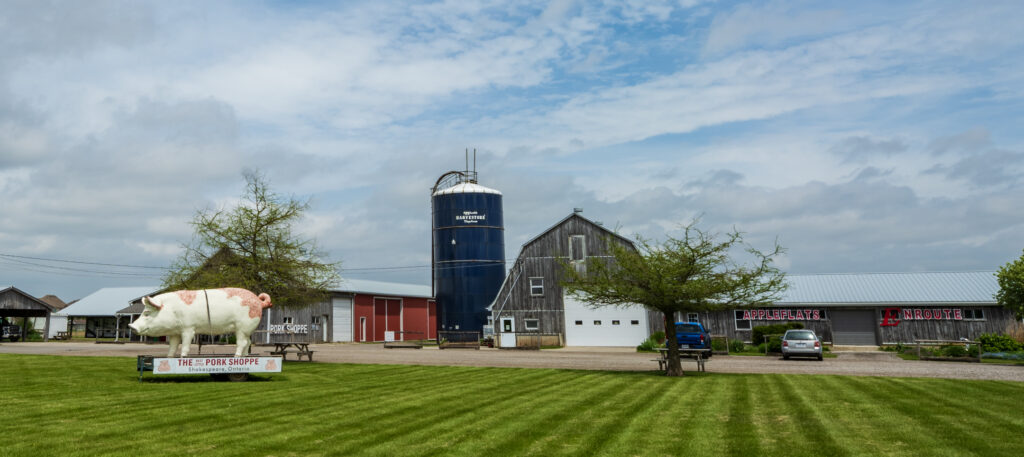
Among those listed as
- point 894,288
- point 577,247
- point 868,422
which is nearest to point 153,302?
point 868,422

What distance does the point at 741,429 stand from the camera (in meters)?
10.2

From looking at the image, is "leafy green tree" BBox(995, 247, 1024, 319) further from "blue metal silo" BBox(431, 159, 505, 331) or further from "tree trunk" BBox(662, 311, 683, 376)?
"blue metal silo" BBox(431, 159, 505, 331)

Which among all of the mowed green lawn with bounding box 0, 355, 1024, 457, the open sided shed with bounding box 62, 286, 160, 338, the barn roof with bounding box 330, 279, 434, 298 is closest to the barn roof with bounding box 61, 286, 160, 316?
the open sided shed with bounding box 62, 286, 160, 338

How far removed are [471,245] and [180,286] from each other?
25647mm

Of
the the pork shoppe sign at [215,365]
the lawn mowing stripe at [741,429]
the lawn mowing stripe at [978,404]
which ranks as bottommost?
the lawn mowing stripe at [978,404]

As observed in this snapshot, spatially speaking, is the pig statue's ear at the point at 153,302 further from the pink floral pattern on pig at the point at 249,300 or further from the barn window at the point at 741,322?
the barn window at the point at 741,322

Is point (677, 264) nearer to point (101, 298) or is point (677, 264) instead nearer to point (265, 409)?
point (265, 409)

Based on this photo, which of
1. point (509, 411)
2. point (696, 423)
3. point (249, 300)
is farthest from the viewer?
point (249, 300)

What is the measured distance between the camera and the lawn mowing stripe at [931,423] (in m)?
8.88

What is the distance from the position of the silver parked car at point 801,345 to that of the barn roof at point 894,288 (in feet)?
39.2

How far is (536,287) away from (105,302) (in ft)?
155

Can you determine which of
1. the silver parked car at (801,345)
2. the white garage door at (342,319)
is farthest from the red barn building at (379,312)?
the silver parked car at (801,345)

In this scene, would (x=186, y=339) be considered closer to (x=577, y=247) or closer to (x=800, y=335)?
(x=800, y=335)

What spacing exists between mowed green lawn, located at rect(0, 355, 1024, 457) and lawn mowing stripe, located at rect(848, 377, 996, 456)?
0.09ft
